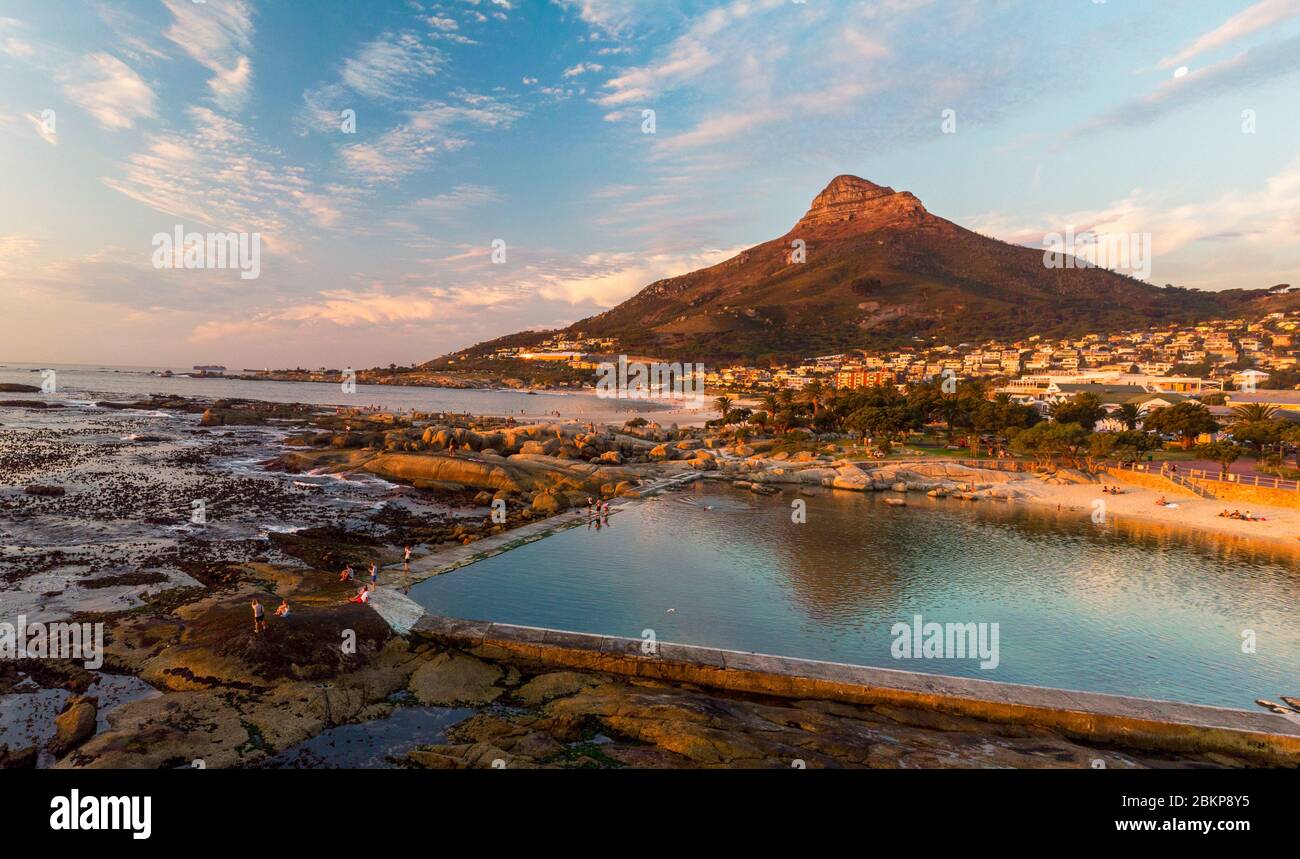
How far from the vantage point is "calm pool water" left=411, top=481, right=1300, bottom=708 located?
21.2 meters

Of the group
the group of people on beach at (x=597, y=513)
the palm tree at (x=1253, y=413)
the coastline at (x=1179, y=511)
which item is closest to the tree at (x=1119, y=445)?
the coastline at (x=1179, y=511)

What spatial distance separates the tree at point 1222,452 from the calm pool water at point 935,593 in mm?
14585

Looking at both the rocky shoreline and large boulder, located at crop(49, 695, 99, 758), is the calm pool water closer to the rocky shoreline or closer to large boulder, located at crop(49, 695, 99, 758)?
the rocky shoreline

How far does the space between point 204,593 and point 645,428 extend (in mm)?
72221

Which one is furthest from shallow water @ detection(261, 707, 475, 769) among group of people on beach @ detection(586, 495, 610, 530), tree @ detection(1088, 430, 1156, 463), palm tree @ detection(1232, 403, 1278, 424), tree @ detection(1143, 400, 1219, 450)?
tree @ detection(1143, 400, 1219, 450)

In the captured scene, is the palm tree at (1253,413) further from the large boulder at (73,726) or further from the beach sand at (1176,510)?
the large boulder at (73,726)

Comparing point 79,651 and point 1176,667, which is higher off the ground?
point 79,651

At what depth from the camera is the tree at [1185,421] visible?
62344 millimetres

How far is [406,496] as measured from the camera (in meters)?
47.0

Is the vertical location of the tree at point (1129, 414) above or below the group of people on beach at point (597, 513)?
above

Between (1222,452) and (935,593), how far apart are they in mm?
40689

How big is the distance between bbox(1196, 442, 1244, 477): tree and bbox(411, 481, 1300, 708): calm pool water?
14.6 meters
